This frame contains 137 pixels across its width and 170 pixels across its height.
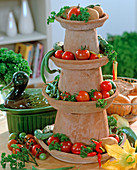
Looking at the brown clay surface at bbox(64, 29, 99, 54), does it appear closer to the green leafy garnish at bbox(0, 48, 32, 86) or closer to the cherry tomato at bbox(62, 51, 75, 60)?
the cherry tomato at bbox(62, 51, 75, 60)

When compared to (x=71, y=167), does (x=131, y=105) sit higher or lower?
higher

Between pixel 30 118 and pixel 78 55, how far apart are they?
1.52 ft

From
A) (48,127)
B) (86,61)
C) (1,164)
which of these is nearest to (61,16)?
(86,61)

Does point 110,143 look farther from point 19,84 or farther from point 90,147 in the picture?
point 19,84

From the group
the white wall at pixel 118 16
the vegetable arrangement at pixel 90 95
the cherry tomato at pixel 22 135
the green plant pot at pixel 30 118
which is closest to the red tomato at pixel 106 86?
the vegetable arrangement at pixel 90 95

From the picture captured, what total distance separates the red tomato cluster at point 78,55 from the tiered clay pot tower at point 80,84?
0.02 m

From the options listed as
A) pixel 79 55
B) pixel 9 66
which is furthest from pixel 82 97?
pixel 9 66

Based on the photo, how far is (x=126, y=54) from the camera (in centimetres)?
353

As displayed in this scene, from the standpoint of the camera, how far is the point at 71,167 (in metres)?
1.36

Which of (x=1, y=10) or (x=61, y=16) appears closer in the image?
(x=61, y=16)

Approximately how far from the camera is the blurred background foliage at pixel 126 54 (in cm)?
352

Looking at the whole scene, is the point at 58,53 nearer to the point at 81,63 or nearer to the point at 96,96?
the point at 81,63

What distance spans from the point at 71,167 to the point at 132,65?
238 cm

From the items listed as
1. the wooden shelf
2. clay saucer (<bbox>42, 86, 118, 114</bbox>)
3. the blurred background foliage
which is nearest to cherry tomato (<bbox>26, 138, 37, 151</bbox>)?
clay saucer (<bbox>42, 86, 118, 114</bbox>)
